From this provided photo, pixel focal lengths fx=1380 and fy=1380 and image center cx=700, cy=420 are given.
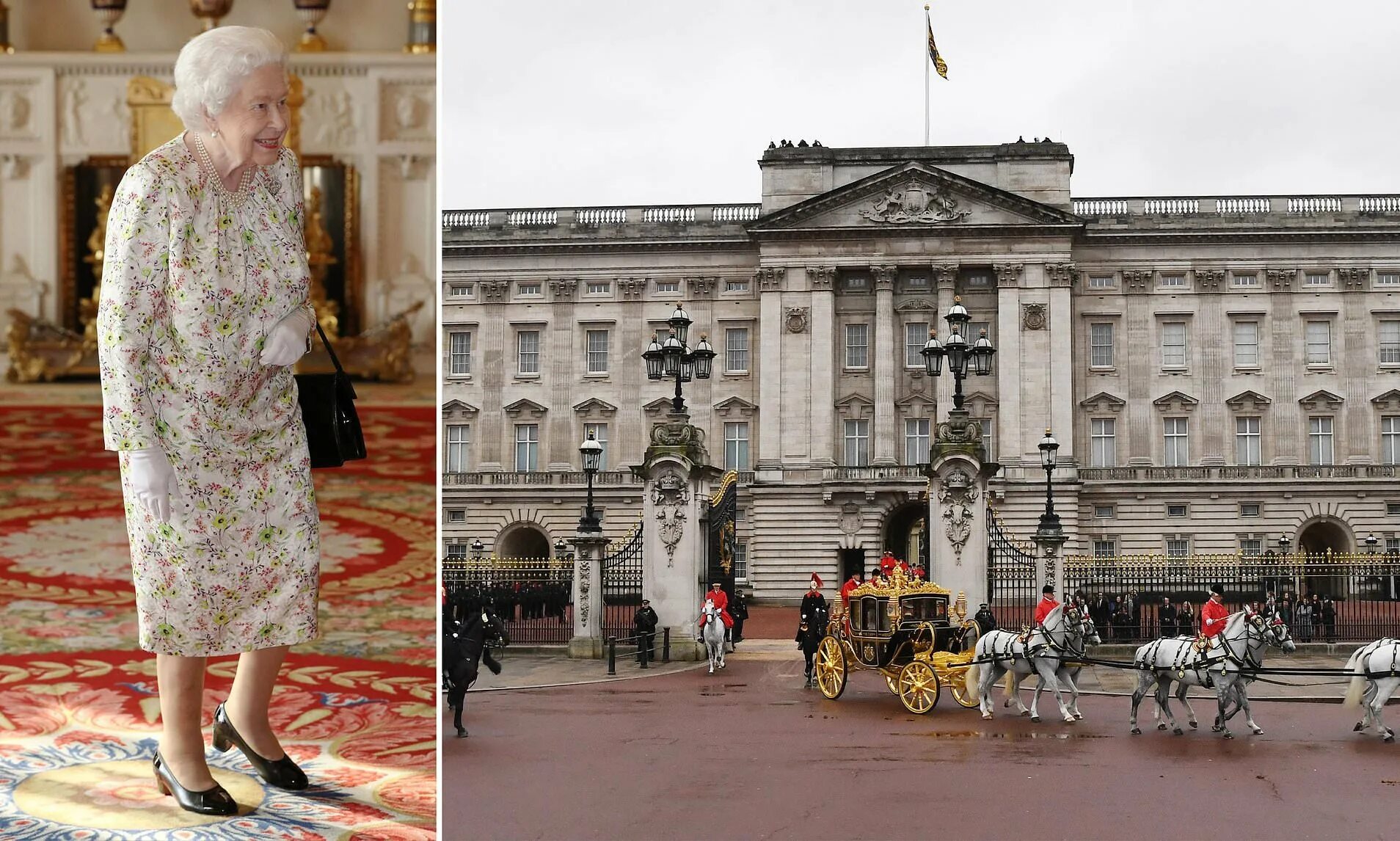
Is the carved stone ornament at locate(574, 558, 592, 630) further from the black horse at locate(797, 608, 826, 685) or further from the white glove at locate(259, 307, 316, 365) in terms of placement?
the white glove at locate(259, 307, 316, 365)

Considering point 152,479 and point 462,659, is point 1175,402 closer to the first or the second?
point 462,659

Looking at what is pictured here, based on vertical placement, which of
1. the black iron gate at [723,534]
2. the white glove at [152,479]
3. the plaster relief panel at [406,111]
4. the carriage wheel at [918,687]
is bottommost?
the carriage wheel at [918,687]

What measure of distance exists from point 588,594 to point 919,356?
1.78 m

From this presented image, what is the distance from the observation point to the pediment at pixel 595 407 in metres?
6.16

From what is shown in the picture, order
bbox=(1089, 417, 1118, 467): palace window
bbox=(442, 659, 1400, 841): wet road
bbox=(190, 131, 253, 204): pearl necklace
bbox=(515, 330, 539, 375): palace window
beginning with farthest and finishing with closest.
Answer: bbox=(515, 330, 539, 375): palace window < bbox=(1089, 417, 1118, 467): palace window < bbox=(442, 659, 1400, 841): wet road < bbox=(190, 131, 253, 204): pearl necklace

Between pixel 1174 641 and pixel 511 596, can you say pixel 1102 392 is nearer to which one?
pixel 1174 641

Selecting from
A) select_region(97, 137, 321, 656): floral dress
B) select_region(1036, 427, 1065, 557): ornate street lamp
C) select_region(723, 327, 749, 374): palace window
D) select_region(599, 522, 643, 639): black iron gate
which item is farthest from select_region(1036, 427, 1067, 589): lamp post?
select_region(97, 137, 321, 656): floral dress

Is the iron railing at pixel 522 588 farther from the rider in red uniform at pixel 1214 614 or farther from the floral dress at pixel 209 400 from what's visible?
the rider in red uniform at pixel 1214 614

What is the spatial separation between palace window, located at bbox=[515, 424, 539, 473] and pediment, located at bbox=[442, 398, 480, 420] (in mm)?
220

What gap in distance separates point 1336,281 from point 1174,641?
1.65 m

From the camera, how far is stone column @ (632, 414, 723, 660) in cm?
600

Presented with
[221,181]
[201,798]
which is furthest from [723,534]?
[221,181]

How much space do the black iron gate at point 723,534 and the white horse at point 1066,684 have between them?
1255mm

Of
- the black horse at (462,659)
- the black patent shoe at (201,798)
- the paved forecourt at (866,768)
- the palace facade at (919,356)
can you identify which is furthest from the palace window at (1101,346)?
the black patent shoe at (201,798)
